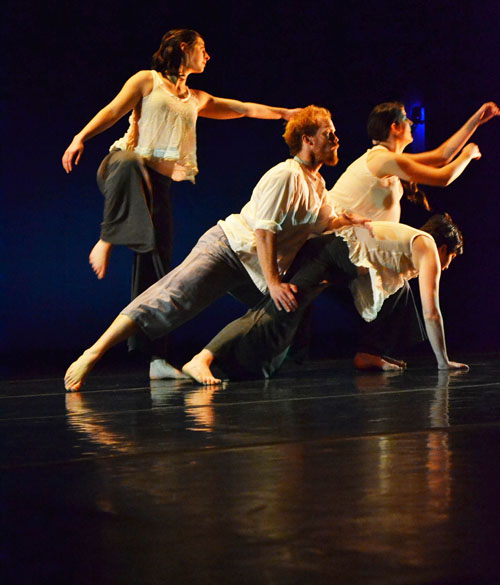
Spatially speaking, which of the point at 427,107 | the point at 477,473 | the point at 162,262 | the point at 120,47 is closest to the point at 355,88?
the point at 427,107

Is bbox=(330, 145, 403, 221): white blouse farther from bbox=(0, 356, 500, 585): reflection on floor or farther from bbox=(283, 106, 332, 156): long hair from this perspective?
bbox=(0, 356, 500, 585): reflection on floor

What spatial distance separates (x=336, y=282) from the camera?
3.07 meters

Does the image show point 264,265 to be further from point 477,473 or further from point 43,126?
point 43,126

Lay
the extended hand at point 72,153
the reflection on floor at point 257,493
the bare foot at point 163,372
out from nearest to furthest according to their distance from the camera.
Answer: the reflection on floor at point 257,493 → the extended hand at point 72,153 → the bare foot at point 163,372

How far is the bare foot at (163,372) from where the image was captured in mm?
3074

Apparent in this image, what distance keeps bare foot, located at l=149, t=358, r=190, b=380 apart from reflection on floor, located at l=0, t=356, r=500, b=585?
0.91m

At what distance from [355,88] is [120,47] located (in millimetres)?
1301

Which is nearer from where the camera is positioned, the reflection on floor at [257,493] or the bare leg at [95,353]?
the reflection on floor at [257,493]

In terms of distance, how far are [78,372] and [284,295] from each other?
0.63m

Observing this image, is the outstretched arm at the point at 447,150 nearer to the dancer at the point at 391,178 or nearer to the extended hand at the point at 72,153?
the dancer at the point at 391,178

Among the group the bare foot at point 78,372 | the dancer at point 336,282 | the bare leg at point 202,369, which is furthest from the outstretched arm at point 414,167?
the bare foot at point 78,372

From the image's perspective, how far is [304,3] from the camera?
16.3 feet

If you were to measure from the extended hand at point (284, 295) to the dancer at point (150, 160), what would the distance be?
1.52ft

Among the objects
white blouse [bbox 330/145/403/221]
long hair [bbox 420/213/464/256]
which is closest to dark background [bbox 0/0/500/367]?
long hair [bbox 420/213/464/256]
